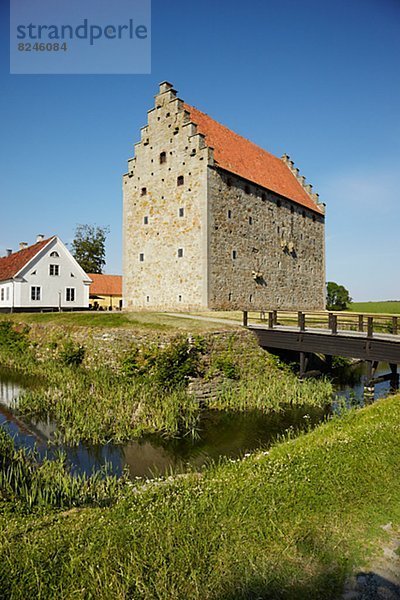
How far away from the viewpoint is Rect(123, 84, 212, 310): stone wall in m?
25.7

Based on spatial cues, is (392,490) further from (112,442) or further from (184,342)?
(184,342)

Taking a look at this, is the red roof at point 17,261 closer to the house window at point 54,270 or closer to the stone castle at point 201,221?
the house window at point 54,270

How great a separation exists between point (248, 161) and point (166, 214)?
884cm

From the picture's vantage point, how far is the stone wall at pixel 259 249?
85.4 feet

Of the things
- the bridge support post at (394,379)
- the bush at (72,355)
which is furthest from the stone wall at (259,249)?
the bridge support post at (394,379)

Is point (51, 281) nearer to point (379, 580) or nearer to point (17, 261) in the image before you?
point (17, 261)

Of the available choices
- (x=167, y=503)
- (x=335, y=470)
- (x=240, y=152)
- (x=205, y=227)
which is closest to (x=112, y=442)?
(x=167, y=503)

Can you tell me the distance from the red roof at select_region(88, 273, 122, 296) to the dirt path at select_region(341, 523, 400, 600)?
147 feet

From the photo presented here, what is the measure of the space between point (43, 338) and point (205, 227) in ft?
40.0

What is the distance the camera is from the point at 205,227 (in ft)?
82.5

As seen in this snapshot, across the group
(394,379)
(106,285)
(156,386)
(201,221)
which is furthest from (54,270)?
(394,379)

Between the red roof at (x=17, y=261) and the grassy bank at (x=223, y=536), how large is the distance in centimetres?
3181

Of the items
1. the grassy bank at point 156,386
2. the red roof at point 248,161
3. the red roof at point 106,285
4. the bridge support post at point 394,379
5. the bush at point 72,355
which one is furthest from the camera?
the red roof at point 106,285

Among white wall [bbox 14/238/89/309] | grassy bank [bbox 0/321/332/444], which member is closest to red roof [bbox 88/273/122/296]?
white wall [bbox 14/238/89/309]
